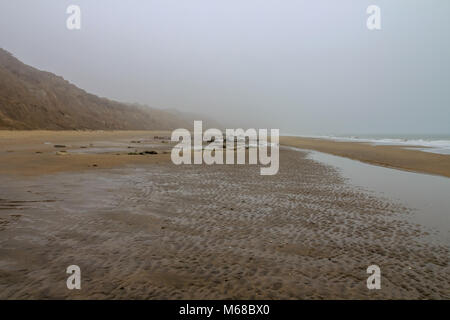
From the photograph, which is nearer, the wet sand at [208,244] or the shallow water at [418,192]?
the wet sand at [208,244]

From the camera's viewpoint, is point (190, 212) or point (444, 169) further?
point (444, 169)

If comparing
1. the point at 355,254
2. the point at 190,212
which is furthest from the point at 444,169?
the point at 190,212

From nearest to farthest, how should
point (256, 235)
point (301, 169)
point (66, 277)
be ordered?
1. point (66, 277)
2. point (256, 235)
3. point (301, 169)

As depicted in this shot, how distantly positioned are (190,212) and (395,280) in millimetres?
6314

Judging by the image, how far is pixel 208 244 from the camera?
652 cm

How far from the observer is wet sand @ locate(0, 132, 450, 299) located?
4590 mm

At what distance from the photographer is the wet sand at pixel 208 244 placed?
4590mm

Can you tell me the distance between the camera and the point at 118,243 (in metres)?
6.35

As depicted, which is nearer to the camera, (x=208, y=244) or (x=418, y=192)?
(x=208, y=244)

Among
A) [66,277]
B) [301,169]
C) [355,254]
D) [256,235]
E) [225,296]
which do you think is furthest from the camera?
[301,169]

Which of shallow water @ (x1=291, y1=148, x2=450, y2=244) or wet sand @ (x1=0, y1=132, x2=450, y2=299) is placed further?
shallow water @ (x1=291, y1=148, x2=450, y2=244)

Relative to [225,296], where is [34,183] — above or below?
above

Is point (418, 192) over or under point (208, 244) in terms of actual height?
over
